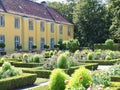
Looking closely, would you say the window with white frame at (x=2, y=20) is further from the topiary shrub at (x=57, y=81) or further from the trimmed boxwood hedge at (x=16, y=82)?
the topiary shrub at (x=57, y=81)

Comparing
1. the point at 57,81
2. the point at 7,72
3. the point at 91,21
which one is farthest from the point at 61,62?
the point at 91,21

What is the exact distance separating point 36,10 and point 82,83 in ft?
135

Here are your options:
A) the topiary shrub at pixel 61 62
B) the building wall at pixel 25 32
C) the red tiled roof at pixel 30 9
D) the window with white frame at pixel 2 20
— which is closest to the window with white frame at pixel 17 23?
the building wall at pixel 25 32

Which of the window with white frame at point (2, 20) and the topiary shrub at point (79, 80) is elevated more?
the window with white frame at point (2, 20)

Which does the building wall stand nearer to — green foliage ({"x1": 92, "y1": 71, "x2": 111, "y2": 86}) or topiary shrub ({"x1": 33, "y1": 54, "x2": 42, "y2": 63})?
topiary shrub ({"x1": 33, "y1": 54, "x2": 42, "y2": 63})

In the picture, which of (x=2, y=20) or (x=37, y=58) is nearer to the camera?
(x=37, y=58)

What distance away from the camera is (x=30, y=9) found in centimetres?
4812

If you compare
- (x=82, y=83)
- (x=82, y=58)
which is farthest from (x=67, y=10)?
(x=82, y=83)

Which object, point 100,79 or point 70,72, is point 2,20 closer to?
point 70,72

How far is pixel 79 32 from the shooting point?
209 ft

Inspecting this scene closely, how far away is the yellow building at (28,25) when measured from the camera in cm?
4094

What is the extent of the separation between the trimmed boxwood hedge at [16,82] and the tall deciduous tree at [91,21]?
147 ft

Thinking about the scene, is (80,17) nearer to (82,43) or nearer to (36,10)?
(82,43)

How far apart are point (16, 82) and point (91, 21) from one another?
4666 centimetres
